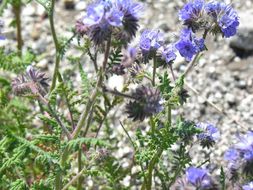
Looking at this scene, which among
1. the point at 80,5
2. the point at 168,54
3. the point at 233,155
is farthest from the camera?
the point at 80,5

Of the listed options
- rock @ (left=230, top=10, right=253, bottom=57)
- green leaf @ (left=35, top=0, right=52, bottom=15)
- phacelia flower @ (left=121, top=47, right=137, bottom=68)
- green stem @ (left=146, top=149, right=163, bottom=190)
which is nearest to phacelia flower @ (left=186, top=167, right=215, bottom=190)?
green stem @ (left=146, top=149, right=163, bottom=190)

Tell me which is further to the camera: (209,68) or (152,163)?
(209,68)

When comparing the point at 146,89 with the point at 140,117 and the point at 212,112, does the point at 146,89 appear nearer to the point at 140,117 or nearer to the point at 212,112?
the point at 140,117

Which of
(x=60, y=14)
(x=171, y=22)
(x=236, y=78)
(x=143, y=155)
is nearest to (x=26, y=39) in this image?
(x=60, y=14)

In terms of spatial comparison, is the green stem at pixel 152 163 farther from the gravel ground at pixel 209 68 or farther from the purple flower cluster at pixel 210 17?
the gravel ground at pixel 209 68

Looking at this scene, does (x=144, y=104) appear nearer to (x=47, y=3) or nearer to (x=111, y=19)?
(x=111, y=19)

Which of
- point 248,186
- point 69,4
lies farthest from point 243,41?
point 248,186

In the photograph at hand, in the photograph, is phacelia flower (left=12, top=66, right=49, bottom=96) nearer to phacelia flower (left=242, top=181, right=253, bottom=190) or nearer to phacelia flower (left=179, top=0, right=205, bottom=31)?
phacelia flower (left=179, top=0, right=205, bottom=31)
